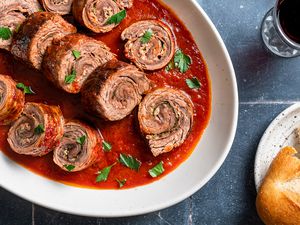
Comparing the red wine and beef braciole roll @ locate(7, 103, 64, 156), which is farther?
the red wine

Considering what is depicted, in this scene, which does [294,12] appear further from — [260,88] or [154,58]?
[154,58]

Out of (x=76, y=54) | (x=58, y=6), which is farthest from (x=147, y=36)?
(x=58, y=6)

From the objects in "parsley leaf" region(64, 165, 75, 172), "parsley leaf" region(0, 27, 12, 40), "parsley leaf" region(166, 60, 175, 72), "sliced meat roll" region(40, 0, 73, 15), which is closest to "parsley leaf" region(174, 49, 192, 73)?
"parsley leaf" region(166, 60, 175, 72)

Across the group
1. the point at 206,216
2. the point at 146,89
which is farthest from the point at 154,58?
the point at 206,216

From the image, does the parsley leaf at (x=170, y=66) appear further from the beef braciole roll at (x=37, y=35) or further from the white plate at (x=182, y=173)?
the beef braciole roll at (x=37, y=35)

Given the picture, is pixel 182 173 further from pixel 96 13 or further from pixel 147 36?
pixel 96 13

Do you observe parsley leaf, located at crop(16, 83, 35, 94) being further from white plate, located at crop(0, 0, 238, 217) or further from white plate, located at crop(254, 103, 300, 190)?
white plate, located at crop(254, 103, 300, 190)
